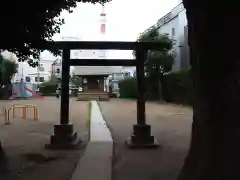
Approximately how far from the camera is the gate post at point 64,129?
364 inches

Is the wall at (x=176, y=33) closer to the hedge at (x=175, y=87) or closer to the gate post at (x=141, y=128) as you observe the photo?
the hedge at (x=175, y=87)

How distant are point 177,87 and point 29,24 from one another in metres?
19.4

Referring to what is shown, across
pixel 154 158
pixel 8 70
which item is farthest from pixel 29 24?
pixel 8 70

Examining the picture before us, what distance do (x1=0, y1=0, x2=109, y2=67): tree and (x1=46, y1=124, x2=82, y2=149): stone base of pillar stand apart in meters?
1.77

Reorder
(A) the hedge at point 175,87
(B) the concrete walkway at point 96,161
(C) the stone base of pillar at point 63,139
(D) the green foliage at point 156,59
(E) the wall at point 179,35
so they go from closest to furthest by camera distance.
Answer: (B) the concrete walkway at point 96,161, (C) the stone base of pillar at point 63,139, (A) the hedge at point 175,87, (D) the green foliage at point 156,59, (E) the wall at point 179,35

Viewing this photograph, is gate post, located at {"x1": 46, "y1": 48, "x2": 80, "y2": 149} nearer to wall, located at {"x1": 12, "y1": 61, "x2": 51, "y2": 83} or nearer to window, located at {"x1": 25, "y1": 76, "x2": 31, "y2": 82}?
wall, located at {"x1": 12, "y1": 61, "x2": 51, "y2": 83}

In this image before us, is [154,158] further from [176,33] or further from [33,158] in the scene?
[176,33]

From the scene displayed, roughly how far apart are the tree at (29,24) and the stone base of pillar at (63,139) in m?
1.77

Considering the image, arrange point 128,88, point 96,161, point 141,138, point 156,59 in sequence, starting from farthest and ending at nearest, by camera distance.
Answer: point 128,88 → point 156,59 → point 141,138 → point 96,161

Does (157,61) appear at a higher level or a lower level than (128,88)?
higher

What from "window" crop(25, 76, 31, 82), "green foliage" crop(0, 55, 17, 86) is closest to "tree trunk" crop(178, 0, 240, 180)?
"green foliage" crop(0, 55, 17, 86)

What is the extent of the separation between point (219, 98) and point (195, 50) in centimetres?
68

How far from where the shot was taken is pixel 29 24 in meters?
7.58

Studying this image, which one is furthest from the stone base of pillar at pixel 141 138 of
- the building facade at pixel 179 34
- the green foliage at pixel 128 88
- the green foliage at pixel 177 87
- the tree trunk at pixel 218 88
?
the green foliage at pixel 128 88
